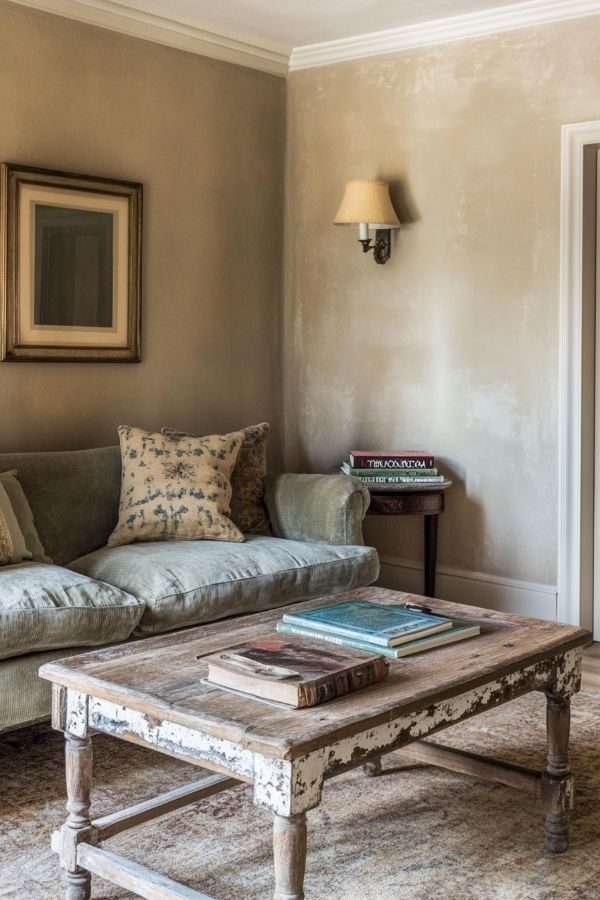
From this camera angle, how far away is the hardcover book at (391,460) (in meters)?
4.32

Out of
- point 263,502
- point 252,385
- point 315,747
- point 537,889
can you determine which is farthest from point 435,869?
point 252,385

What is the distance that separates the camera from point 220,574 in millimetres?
3299

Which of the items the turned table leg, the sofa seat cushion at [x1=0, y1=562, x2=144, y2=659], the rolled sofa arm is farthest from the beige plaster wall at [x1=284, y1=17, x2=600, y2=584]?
the turned table leg

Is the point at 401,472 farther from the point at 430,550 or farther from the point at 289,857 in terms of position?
the point at 289,857

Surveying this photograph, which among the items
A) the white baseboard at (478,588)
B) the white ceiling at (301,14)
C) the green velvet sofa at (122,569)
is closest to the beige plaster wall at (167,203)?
the white ceiling at (301,14)

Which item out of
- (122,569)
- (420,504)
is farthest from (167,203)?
(122,569)

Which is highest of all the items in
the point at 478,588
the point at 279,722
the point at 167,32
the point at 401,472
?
the point at 167,32

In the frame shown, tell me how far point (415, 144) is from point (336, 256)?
0.63m

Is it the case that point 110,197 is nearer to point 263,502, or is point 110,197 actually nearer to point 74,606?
point 263,502

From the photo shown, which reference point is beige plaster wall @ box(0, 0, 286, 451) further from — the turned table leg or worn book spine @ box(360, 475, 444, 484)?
the turned table leg

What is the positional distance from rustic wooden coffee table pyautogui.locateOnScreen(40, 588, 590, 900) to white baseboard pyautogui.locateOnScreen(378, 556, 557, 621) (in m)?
1.71

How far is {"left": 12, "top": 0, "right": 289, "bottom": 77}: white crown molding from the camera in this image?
3.99 meters

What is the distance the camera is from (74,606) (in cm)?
286

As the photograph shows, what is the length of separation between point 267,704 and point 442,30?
133 inches
